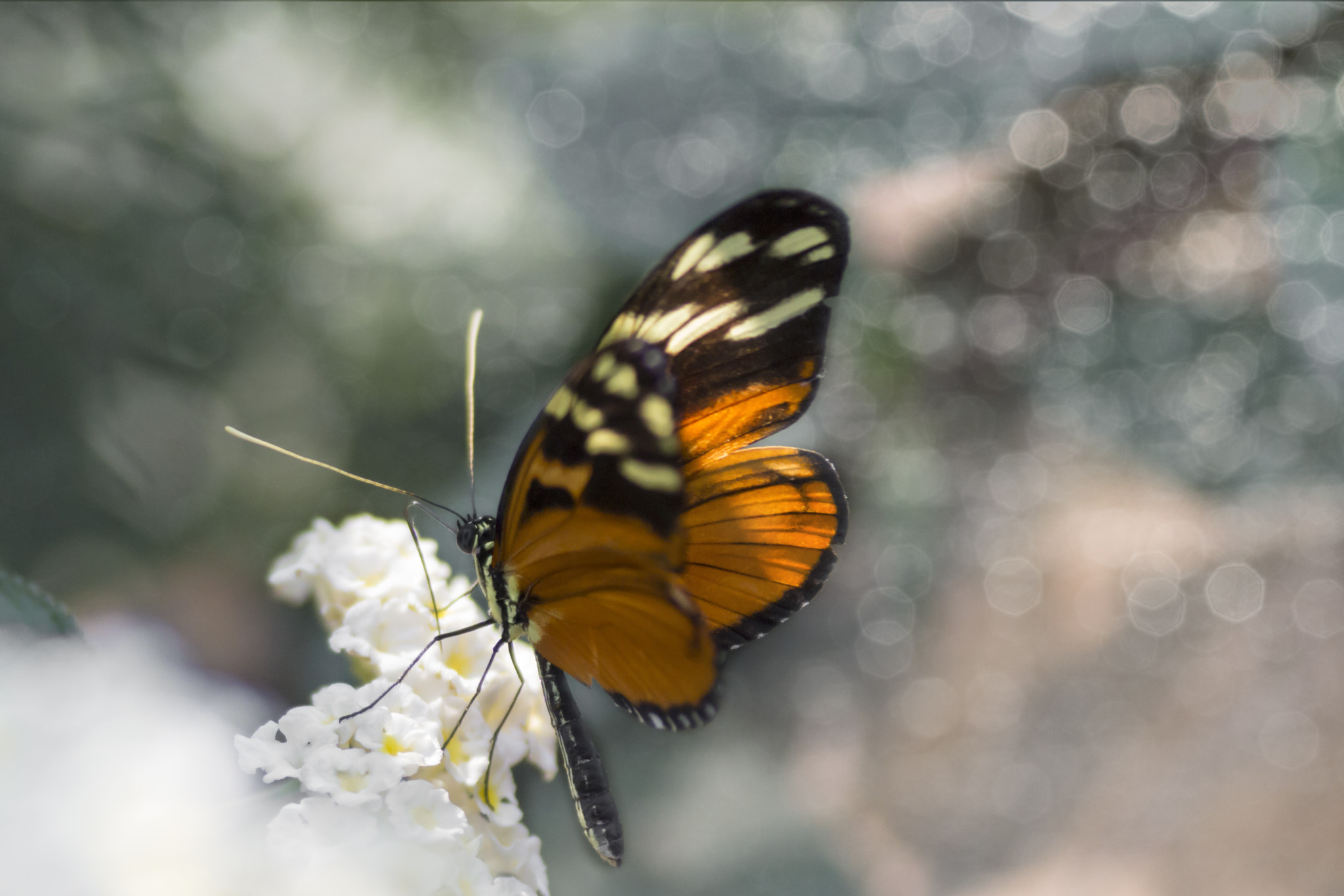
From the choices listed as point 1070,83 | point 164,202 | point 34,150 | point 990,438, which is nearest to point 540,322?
point 164,202

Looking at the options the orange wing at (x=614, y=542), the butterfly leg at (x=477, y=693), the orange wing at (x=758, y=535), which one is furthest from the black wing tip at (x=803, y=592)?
the butterfly leg at (x=477, y=693)

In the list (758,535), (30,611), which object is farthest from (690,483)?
(30,611)

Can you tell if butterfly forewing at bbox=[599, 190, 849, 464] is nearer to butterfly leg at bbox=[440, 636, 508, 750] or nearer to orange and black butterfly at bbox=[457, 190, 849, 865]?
orange and black butterfly at bbox=[457, 190, 849, 865]

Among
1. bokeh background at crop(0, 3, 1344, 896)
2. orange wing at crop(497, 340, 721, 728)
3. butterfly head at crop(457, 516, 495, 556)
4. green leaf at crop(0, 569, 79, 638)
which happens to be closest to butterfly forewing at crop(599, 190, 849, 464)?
orange wing at crop(497, 340, 721, 728)

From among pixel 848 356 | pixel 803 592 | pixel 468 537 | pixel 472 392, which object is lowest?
pixel 848 356

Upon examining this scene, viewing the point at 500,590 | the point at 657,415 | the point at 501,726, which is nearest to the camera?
the point at 657,415

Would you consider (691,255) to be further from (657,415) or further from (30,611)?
(30,611)
